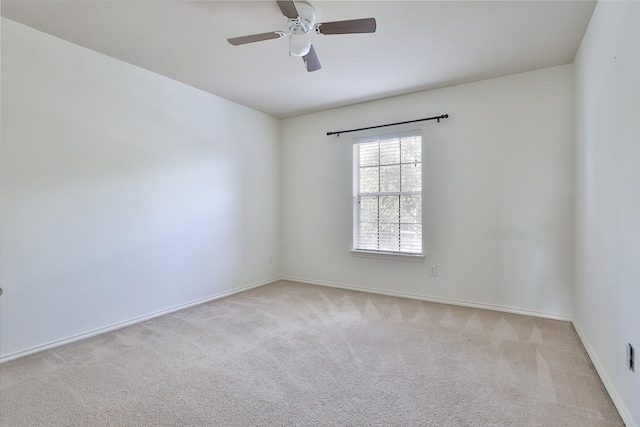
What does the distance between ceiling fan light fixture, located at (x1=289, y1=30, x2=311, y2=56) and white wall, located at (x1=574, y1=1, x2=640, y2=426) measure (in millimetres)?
1778

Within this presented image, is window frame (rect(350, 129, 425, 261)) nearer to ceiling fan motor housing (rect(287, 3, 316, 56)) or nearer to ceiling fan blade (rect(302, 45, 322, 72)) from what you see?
ceiling fan blade (rect(302, 45, 322, 72))

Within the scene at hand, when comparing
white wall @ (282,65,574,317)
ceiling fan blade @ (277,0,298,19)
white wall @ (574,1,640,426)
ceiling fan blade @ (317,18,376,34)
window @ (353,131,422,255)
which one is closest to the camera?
white wall @ (574,1,640,426)

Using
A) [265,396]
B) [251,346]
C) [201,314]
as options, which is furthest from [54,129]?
[265,396]

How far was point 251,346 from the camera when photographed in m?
2.50

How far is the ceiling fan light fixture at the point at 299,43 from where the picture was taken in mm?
2217

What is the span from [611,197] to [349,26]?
6.39 feet

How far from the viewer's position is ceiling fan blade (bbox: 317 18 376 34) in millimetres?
1990

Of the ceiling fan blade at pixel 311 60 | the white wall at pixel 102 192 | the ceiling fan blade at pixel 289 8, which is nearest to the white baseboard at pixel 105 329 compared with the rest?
the white wall at pixel 102 192

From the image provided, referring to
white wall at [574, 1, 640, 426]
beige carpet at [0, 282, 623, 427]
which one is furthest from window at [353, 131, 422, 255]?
white wall at [574, 1, 640, 426]

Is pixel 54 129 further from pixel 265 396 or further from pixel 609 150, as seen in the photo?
pixel 609 150

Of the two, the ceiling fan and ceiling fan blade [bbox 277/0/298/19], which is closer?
ceiling fan blade [bbox 277/0/298/19]

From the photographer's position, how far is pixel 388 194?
13.2 ft

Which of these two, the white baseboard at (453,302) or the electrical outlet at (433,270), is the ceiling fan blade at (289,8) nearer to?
the electrical outlet at (433,270)

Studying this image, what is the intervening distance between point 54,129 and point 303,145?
2.93 meters
